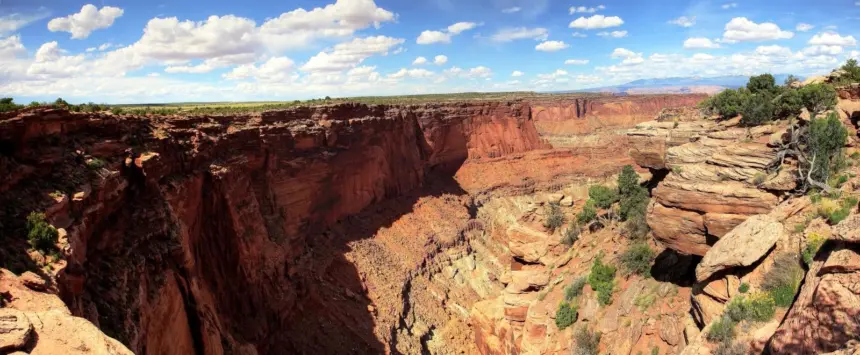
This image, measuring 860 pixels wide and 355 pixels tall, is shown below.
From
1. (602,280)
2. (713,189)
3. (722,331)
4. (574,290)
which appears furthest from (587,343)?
(713,189)

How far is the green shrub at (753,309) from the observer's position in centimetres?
1266

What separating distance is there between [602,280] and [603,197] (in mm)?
9756

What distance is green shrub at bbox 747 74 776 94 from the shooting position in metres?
26.6

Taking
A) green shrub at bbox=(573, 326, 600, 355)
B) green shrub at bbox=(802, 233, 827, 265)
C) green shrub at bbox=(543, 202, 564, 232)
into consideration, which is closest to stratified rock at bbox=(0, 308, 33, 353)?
green shrub at bbox=(802, 233, 827, 265)

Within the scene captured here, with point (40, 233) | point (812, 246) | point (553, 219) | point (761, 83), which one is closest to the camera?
point (40, 233)

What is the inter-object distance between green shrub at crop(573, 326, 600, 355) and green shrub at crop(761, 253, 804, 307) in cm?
685

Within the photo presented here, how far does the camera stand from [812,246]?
1255 centimetres

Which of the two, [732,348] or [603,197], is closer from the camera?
[732,348]

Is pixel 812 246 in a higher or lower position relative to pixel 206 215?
higher

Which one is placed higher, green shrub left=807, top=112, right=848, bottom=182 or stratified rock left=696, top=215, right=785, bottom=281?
green shrub left=807, top=112, right=848, bottom=182

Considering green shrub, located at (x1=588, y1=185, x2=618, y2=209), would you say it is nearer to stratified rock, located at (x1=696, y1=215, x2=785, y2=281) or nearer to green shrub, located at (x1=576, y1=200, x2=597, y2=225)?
green shrub, located at (x1=576, y1=200, x2=597, y2=225)

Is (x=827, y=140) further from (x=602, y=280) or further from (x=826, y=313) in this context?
(x=602, y=280)

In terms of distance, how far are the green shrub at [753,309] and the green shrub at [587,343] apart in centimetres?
614

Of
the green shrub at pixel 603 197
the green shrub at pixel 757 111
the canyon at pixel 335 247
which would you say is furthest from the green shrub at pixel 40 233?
the green shrub at pixel 603 197
